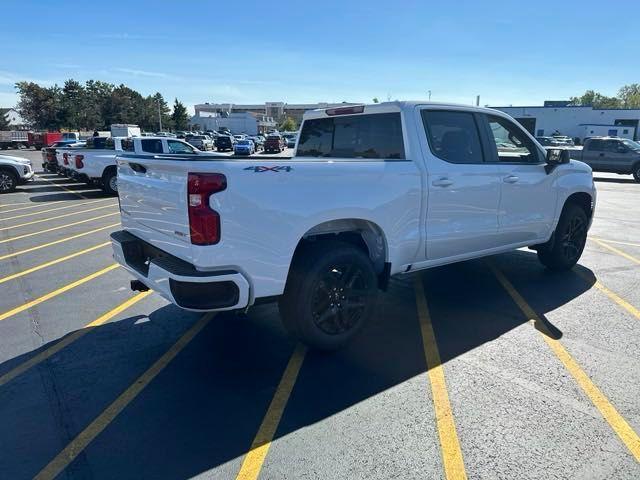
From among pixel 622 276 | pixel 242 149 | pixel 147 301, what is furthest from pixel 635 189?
pixel 242 149

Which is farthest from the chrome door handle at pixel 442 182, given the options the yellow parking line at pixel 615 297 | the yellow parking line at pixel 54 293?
the yellow parking line at pixel 54 293

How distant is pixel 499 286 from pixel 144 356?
13.8 ft

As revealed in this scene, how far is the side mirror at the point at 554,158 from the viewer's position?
5.33 metres

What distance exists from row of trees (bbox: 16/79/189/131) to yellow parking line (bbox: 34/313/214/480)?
253ft

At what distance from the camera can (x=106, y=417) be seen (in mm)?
2982

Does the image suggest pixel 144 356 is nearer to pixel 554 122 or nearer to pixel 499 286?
pixel 499 286

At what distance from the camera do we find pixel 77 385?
338 cm

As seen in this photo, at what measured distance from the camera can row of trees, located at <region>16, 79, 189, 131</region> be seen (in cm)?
6888

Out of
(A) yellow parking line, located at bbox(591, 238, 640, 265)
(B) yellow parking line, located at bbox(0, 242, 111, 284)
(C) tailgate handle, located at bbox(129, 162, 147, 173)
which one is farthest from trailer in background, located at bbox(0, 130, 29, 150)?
(A) yellow parking line, located at bbox(591, 238, 640, 265)

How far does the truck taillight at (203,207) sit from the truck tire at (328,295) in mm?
811

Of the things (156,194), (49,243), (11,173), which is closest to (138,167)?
(156,194)

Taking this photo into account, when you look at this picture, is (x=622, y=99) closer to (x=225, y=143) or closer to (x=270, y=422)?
(x=225, y=143)

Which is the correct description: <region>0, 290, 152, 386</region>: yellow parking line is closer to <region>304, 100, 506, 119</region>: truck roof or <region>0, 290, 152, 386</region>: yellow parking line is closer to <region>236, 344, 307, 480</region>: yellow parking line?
<region>236, 344, 307, 480</region>: yellow parking line

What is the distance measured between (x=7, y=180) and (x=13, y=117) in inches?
3232
